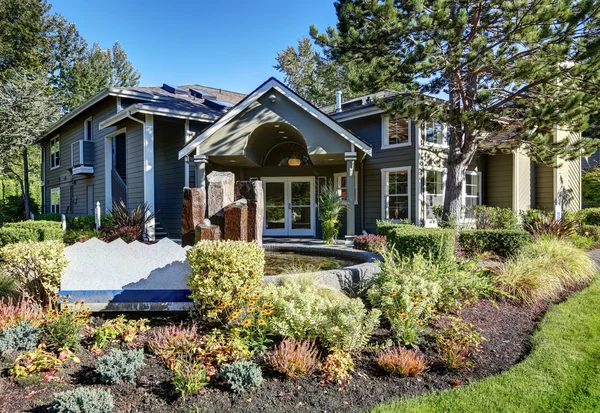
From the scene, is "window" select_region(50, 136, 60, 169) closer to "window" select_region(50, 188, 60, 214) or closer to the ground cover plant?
"window" select_region(50, 188, 60, 214)

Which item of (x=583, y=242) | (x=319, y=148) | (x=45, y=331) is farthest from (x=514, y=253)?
(x=45, y=331)

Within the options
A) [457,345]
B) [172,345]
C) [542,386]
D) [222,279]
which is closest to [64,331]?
[172,345]

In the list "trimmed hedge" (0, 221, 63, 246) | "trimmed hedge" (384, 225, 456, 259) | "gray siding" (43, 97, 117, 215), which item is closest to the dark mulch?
"trimmed hedge" (384, 225, 456, 259)

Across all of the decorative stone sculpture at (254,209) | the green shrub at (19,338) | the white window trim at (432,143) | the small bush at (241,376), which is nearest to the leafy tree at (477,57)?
the white window trim at (432,143)

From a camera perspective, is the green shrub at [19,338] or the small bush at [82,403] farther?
the green shrub at [19,338]

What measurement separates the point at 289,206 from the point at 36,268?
1090 centimetres

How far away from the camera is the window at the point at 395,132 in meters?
13.4

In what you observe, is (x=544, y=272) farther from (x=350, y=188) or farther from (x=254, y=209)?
(x=350, y=188)

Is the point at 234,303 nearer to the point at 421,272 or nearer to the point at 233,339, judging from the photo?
the point at 233,339

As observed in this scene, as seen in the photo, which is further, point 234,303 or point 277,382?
point 234,303

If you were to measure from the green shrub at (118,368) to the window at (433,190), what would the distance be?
38.2ft

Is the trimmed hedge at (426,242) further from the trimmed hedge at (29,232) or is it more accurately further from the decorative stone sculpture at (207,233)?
the trimmed hedge at (29,232)

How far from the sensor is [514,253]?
7.96m

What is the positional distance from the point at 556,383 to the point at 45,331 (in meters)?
4.72
